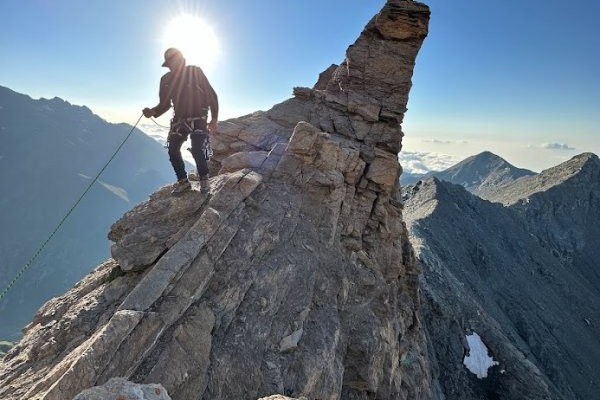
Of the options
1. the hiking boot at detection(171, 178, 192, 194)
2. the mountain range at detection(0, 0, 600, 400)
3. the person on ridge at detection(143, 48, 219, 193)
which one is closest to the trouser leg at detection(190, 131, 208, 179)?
the person on ridge at detection(143, 48, 219, 193)

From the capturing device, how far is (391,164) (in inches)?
851

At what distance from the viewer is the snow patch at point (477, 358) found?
157 feet

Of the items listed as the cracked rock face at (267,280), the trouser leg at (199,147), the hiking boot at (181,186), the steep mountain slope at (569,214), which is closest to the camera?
the cracked rock face at (267,280)

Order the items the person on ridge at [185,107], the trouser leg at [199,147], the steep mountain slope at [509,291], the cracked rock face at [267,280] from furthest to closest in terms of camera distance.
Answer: the steep mountain slope at [509,291], the trouser leg at [199,147], the person on ridge at [185,107], the cracked rock face at [267,280]

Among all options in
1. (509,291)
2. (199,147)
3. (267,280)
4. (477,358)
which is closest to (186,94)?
(199,147)

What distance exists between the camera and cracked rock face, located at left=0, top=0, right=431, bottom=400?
30.9 ft

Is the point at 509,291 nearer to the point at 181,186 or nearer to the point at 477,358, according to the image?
the point at 477,358

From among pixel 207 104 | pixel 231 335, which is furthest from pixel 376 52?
pixel 231 335

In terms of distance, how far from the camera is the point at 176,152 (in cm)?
1448

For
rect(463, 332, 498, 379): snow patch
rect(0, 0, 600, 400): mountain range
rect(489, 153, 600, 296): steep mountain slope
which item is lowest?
rect(463, 332, 498, 379): snow patch

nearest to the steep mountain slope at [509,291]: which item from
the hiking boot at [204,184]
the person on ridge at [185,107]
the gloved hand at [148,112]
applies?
the hiking boot at [204,184]

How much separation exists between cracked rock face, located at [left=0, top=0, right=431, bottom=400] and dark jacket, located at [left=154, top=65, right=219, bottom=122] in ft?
9.53

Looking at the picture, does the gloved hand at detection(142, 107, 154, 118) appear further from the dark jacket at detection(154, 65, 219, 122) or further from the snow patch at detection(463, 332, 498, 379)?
the snow patch at detection(463, 332, 498, 379)

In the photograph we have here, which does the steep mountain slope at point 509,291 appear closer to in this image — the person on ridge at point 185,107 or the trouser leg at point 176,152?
the trouser leg at point 176,152
